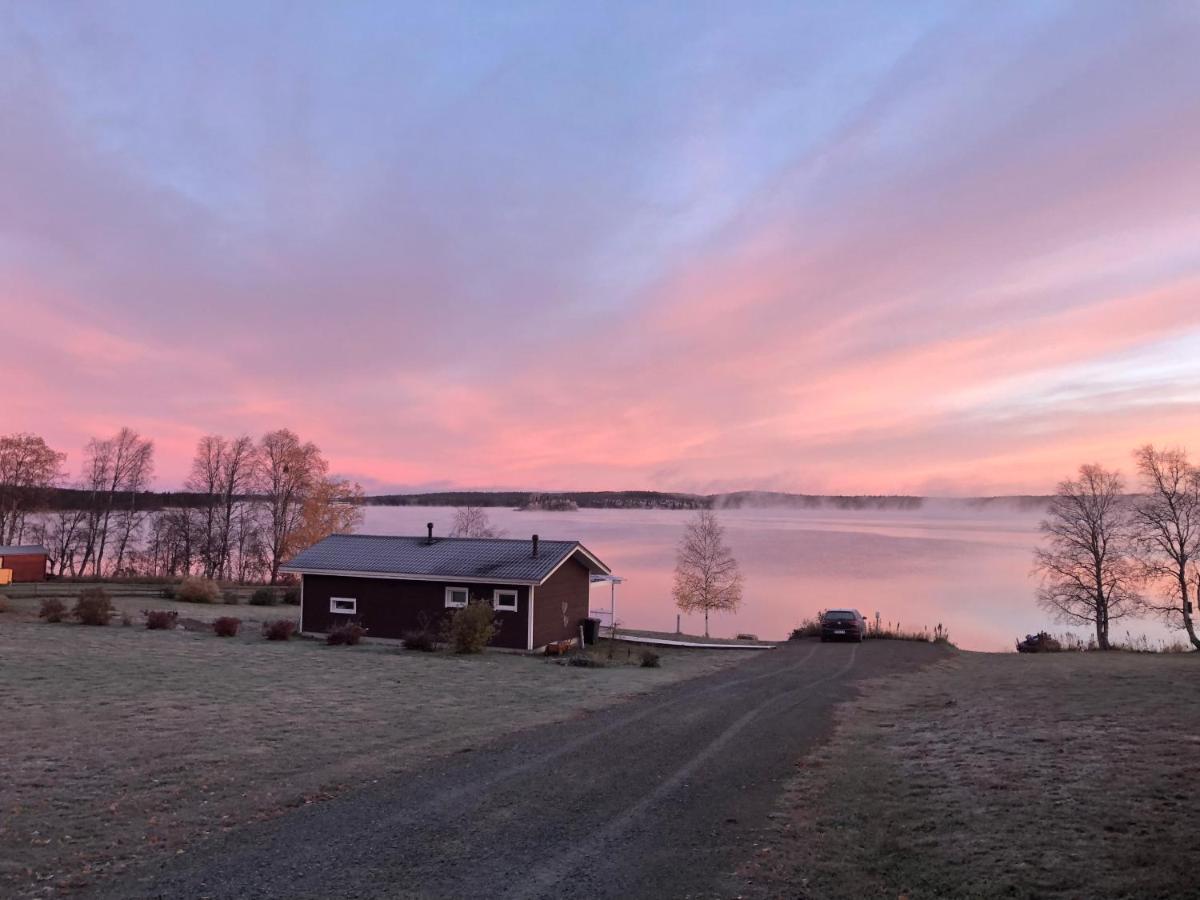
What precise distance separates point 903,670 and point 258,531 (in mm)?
70157

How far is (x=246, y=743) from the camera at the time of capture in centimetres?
1131

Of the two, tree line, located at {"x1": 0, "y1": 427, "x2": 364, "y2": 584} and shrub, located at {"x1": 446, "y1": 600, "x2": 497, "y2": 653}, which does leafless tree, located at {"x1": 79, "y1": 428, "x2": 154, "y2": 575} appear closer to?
tree line, located at {"x1": 0, "y1": 427, "x2": 364, "y2": 584}

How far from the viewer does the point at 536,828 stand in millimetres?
7711

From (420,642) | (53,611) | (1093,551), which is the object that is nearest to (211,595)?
(53,611)

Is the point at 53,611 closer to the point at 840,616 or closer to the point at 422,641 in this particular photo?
the point at 422,641

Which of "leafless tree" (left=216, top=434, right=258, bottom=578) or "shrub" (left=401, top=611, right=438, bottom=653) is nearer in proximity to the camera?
"shrub" (left=401, top=611, right=438, bottom=653)

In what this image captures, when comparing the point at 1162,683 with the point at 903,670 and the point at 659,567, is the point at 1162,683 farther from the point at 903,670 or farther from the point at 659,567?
the point at 659,567

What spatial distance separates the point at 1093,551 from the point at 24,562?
71.1 meters

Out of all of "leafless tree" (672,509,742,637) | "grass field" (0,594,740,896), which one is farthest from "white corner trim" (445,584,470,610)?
"leafless tree" (672,509,742,637)

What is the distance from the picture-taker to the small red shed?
47969 mm

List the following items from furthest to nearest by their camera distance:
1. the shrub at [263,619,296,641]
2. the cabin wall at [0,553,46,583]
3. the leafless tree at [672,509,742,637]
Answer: the leafless tree at [672,509,742,637] < the cabin wall at [0,553,46,583] < the shrub at [263,619,296,641]

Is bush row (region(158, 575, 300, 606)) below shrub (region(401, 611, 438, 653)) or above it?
above

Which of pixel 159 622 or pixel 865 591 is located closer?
pixel 159 622

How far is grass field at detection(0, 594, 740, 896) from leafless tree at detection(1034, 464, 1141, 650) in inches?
1380
